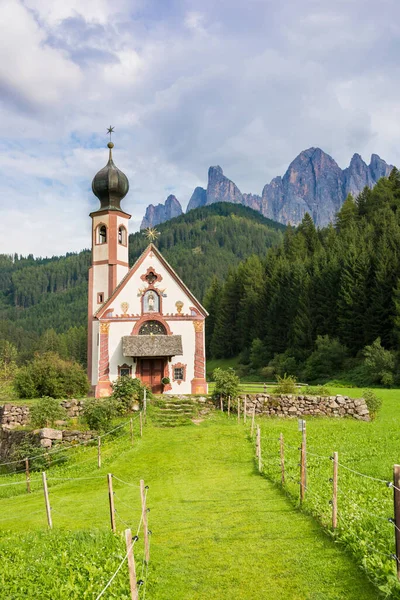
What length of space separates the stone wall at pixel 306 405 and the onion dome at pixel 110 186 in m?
18.3

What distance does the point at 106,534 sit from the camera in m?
9.43

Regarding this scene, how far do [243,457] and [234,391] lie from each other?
11309mm

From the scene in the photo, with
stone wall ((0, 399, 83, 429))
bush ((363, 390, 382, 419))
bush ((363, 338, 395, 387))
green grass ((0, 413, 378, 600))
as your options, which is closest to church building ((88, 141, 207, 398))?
stone wall ((0, 399, 83, 429))

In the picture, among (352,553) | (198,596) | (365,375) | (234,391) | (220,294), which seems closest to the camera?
(198,596)

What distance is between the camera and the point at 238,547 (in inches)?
367

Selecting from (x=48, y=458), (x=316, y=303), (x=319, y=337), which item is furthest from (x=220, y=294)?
(x=48, y=458)

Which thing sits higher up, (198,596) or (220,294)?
(220,294)

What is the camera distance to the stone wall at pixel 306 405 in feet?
90.2

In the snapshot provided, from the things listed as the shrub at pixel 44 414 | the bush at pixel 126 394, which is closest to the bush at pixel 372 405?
the bush at pixel 126 394

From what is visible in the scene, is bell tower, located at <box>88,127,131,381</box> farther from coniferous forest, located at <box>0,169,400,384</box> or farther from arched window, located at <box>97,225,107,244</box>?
coniferous forest, located at <box>0,169,400,384</box>

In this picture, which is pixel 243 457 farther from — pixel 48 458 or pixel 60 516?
pixel 48 458

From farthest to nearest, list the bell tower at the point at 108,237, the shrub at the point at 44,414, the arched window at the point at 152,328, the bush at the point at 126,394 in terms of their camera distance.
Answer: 1. the bell tower at the point at 108,237
2. the arched window at the point at 152,328
3. the bush at the point at 126,394
4. the shrub at the point at 44,414

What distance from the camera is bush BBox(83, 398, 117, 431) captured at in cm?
2380

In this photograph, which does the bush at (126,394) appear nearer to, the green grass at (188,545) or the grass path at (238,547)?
the green grass at (188,545)
